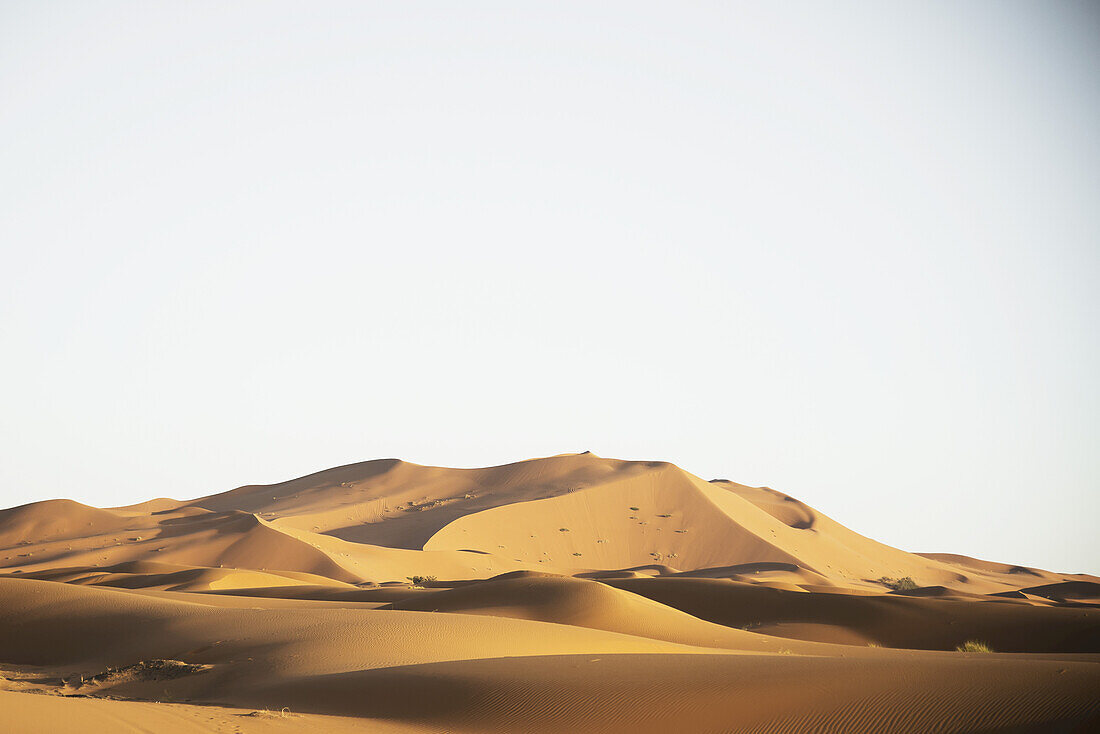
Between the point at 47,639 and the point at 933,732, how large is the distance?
19.0 metres

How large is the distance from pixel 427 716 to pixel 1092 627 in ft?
66.0

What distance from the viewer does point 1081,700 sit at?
9578 millimetres

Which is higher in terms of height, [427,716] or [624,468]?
[624,468]

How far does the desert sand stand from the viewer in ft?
35.6

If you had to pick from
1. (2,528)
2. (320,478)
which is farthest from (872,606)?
(320,478)

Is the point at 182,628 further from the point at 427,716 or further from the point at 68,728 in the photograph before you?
the point at 68,728

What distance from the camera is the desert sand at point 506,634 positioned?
35.6 ft

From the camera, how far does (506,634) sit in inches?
746

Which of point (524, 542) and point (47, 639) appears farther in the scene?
point (524, 542)

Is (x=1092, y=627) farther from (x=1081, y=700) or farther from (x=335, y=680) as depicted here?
(x=335, y=680)

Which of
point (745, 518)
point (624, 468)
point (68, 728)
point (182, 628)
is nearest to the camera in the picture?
point (68, 728)

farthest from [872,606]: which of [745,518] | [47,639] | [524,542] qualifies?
[745,518]

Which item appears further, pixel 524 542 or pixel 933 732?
pixel 524 542

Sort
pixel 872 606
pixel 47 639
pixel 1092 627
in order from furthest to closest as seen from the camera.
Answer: pixel 872 606 → pixel 1092 627 → pixel 47 639
